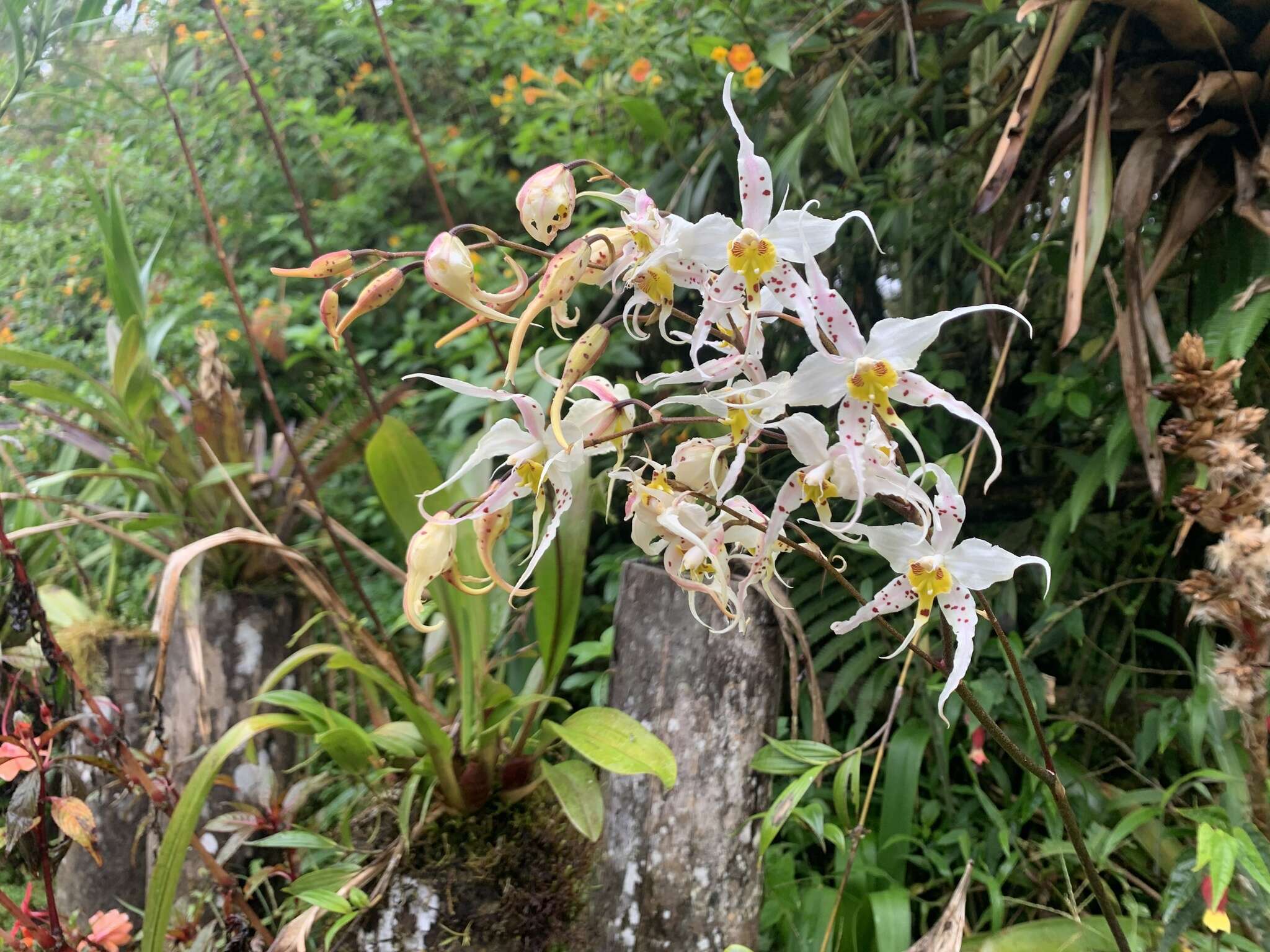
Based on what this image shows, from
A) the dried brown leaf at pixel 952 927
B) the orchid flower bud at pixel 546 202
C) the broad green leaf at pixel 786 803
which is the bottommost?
the dried brown leaf at pixel 952 927

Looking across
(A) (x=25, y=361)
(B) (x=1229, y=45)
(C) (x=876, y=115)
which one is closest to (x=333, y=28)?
(A) (x=25, y=361)

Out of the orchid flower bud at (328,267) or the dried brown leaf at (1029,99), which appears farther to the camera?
the dried brown leaf at (1029,99)

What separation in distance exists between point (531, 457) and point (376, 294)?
0.12m

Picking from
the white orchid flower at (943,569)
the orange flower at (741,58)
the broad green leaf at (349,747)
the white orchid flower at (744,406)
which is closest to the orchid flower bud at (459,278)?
the white orchid flower at (744,406)

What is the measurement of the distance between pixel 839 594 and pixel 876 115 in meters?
0.72

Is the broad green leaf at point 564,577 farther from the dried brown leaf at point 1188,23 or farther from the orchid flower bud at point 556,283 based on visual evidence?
the dried brown leaf at point 1188,23

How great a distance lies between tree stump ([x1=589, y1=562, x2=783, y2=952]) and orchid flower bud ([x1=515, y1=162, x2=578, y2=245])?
468 mm

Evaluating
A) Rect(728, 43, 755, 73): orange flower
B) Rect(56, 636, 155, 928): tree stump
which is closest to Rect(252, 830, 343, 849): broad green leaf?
Rect(56, 636, 155, 928): tree stump

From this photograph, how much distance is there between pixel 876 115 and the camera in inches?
47.0

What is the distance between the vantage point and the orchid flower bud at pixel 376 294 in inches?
16.6

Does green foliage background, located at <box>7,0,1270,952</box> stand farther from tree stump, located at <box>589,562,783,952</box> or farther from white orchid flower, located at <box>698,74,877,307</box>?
white orchid flower, located at <box>698,74,877,307</box>

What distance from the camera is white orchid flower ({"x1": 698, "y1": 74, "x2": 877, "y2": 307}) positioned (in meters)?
0.39

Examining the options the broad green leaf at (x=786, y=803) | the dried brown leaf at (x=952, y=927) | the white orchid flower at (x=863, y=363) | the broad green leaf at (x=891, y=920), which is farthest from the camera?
the broad green leaf at (x=891, y=920)

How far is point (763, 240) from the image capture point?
0.39 metres
